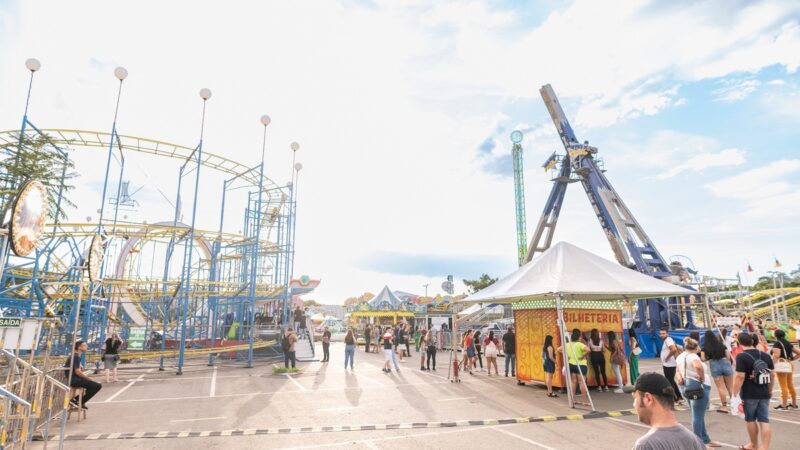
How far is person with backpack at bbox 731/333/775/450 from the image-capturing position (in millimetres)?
5449

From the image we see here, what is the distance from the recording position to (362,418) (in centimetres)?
831

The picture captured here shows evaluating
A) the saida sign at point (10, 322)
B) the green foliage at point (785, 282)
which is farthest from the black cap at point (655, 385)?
the green foliage at point (785, 282)

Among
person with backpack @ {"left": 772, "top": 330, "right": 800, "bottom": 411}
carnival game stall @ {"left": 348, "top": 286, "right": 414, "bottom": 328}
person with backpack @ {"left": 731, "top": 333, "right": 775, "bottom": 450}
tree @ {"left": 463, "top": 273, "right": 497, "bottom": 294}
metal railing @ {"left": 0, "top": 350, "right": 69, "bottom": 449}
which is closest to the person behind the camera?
metal railing @ {"left": 0, "top": 350, "right": 69, "bottom": 449}

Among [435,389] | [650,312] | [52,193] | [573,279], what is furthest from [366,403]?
[650,312]

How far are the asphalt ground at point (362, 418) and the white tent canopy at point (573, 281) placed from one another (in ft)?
8.02

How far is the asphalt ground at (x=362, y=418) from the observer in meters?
6.72

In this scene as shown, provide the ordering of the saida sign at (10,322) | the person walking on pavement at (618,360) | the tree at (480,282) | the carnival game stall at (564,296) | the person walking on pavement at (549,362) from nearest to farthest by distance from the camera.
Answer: the saida sign at (10,322)
the carnival game stall at (564,296)
the person walking on pavement at (549,362)
the person walking on pavement at (618,360)
the tree at (480,282)

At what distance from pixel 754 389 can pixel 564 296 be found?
4.37 metres

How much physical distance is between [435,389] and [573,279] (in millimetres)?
4756

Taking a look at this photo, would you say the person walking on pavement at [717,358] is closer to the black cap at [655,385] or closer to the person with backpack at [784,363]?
the person with backpack at [784,363]

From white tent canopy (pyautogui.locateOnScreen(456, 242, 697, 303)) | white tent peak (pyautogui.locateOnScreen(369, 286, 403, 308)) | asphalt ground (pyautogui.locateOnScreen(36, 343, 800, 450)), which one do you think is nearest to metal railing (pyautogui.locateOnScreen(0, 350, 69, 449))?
asphalt ground (pyautogui.locateOnScreen(36, 343, 800, 450))

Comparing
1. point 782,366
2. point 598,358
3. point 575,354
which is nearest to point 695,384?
point 575,354

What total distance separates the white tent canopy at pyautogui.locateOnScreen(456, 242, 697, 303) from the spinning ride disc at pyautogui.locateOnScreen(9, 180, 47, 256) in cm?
940

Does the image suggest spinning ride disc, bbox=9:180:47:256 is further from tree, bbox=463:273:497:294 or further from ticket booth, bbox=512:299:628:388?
tree, bbox=463:273:497:294
